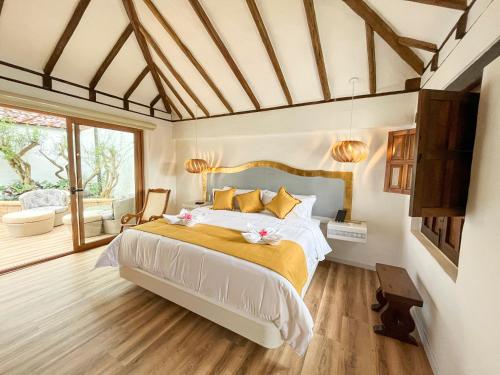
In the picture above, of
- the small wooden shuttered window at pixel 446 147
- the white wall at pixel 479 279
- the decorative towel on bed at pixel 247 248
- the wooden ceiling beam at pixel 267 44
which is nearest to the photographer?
the white wall at pixel 479 279

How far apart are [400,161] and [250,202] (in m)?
2.10

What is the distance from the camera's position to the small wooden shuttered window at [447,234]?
152 cm

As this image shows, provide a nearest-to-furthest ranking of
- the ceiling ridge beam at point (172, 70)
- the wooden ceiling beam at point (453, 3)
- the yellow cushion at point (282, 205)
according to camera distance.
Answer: the wooden ceiling beam at point (453, 3) → the yellow cushion at point (282, 205) → the ceiling ridge beam at point (172, 70)

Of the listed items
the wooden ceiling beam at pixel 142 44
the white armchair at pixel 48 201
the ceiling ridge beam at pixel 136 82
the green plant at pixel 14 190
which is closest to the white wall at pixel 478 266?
the wooden ceiling beam at pixel 142 44

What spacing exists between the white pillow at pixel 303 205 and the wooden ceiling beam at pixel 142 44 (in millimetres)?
3017

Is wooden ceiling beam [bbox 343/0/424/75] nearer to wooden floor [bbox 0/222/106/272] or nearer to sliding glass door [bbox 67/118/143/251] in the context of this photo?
sliding glass door [bbox 67/118/143/251]

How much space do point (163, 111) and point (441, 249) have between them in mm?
5149

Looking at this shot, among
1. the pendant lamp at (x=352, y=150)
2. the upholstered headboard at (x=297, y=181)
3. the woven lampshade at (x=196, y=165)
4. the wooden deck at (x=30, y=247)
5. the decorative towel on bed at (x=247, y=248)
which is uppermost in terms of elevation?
the pendant lamp at (x=352, y=150)

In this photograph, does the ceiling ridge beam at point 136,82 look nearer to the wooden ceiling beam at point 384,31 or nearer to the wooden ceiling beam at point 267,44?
the wooden ceiling beam at point 267,44

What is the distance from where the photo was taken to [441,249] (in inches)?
69.5

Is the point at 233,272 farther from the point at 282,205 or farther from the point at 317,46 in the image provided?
the point at 317,46

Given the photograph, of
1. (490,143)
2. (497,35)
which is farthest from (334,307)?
(497,35)

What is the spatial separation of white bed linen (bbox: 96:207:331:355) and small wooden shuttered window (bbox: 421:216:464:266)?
1.09 metres

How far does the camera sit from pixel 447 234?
1705 mm
